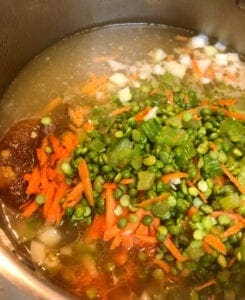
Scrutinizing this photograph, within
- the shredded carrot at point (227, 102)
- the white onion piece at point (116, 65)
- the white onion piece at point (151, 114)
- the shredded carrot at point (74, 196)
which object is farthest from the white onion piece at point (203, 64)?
the shredded carrot at point (74, 196)

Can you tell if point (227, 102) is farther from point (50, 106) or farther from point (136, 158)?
point (50, 106)

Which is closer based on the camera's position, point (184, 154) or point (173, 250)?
point (173, 250)

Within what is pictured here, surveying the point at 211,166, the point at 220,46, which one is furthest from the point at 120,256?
the point at 220,46

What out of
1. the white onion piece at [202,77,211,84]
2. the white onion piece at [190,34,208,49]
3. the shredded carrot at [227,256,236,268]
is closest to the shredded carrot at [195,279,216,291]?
the shredded carrot at [227,256,236,268]

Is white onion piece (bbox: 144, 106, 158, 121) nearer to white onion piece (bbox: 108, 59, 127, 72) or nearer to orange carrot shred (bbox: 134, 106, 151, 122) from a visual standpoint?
orange carrot shred (bbox: 134, 106, 151, 122)

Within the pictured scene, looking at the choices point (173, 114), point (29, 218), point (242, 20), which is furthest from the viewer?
point (242, 20)

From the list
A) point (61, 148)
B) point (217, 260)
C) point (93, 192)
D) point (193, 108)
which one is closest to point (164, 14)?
point (193, 108)

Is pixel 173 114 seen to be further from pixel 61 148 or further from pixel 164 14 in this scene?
pixel 164 14
